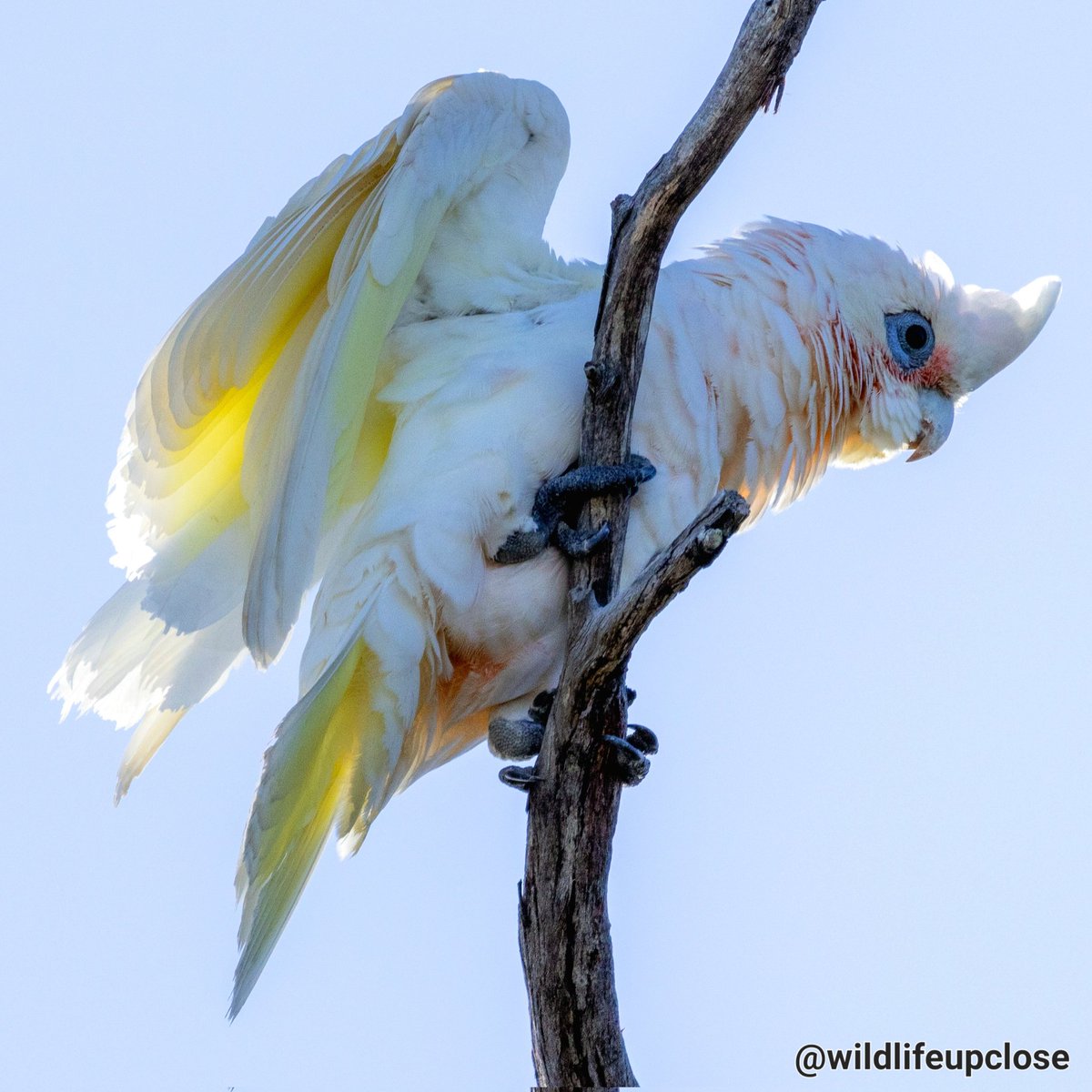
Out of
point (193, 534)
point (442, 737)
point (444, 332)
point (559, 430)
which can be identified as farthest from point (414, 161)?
point (442, 737)

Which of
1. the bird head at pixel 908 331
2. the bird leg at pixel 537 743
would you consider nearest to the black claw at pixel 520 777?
the bird leg at pixel 537 743

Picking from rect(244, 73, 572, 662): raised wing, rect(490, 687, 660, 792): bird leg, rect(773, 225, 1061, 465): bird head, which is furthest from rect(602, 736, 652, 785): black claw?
rect(773, 225, 1061, 465): bird head

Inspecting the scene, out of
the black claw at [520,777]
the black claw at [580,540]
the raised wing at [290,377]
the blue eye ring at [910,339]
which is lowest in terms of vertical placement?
the black claw at [520,777]

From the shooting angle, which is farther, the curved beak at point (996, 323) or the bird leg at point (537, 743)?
the curved beak at point (996, 323)

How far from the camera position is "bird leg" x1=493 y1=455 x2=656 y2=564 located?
3000mm

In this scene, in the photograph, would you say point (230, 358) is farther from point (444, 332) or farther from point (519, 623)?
point (519, 623)

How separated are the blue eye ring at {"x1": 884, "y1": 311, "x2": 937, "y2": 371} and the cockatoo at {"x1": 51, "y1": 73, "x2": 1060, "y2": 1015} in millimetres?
125

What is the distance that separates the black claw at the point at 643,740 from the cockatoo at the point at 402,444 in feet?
0.77

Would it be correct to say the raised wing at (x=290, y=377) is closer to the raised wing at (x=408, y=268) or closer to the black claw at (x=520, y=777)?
the raised wing at (x=408, y=268)

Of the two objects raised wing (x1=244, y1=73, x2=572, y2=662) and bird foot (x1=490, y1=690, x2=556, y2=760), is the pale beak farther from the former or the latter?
bird foot (x1=490, y1=690, x2=556, y2=760)

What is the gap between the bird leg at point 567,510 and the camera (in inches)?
118

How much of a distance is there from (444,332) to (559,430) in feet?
1.37

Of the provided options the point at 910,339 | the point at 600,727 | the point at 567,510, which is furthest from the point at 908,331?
the point at 600,727

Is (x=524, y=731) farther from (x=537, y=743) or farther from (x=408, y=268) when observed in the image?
(x=408, y=268)
